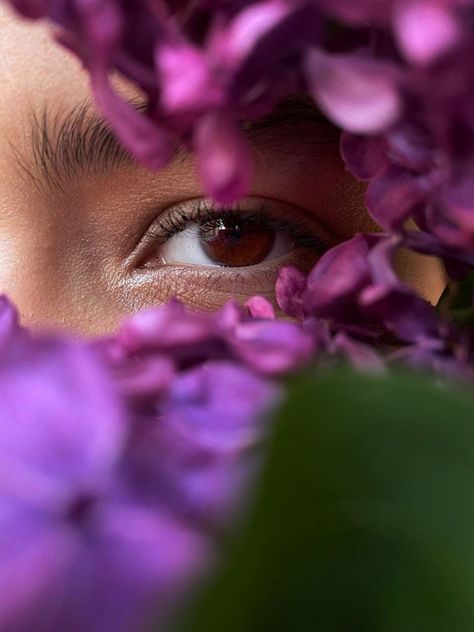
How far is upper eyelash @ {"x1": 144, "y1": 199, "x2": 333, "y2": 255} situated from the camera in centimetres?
69

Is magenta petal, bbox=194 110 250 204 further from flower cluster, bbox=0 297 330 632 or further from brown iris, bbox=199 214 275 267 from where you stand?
brown iris, bbox=199 214 275 267

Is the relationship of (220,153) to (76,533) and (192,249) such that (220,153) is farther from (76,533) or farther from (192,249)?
(192,249)

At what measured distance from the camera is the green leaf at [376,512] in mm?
188

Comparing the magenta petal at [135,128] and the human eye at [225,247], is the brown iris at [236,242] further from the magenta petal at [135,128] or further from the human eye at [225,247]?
the magenta petal at [135,128]

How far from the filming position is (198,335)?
0.28 meters

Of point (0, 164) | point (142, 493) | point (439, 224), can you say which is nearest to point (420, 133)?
point (439, 224)

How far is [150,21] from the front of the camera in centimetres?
27

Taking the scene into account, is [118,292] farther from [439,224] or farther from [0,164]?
[439,224]

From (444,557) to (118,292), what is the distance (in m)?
0.49

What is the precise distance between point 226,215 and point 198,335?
435mm

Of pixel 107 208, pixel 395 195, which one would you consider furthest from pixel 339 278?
pixel 107 208

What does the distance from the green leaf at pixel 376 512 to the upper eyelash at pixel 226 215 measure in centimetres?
50

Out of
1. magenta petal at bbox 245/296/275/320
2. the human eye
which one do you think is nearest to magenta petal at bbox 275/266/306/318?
magenta petal at bbox 245/296/275/320

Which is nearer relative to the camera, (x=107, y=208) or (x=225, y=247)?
(x=107, y=208)
